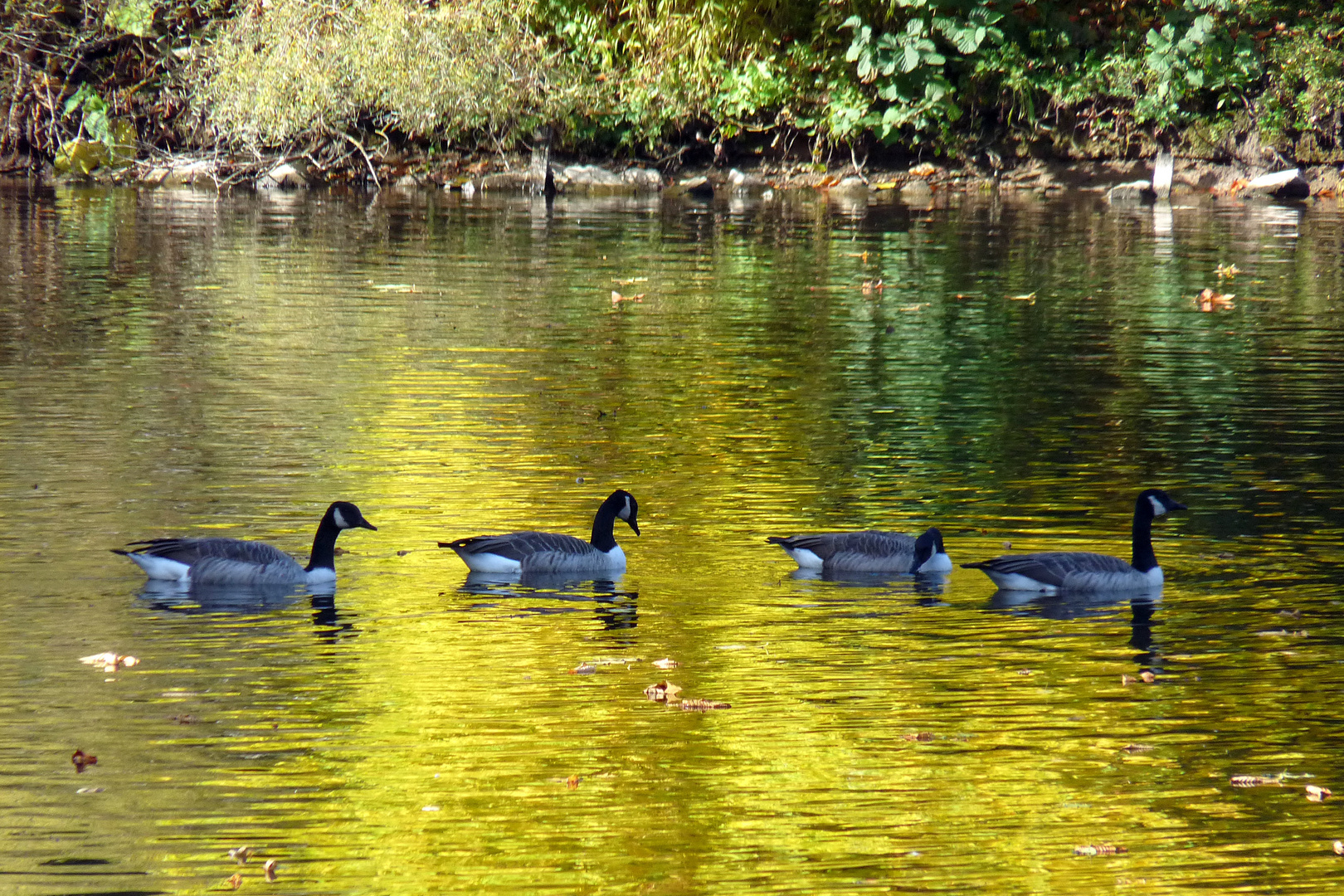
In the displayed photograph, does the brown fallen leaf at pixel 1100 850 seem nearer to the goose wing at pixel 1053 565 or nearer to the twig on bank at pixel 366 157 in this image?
the goose wing at pixel 1053 565

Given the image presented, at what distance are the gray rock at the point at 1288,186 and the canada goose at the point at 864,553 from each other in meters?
41.1

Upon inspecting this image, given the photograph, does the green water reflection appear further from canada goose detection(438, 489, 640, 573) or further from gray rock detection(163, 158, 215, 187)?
gray rock detection(163, 158, 215, 187)

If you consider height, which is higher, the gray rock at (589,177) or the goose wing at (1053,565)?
the gray rock at (589,177)

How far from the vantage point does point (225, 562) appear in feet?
36.6

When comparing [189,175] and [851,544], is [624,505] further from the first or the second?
[189,175]

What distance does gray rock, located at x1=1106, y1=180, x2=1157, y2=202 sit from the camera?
160 feet

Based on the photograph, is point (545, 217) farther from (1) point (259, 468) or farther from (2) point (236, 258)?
(1) point (259, 468)

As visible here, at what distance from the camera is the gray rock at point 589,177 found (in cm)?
5344

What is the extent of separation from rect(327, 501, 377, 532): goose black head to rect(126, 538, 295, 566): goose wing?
17.7 inches

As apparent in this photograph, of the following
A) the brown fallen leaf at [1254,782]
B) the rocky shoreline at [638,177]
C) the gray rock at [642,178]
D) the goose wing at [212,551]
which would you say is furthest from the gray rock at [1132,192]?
the brown fallen leaf at [1254,782]

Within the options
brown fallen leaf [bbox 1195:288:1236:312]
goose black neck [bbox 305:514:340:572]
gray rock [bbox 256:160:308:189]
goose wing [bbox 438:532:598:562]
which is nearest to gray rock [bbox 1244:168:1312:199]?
brown fallen leaf [bbox 1195:288:1236:312]

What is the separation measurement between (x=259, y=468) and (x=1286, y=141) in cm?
4283

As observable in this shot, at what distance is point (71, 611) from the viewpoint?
10617mm

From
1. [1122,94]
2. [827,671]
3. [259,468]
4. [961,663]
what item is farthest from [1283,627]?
[1122,94]
